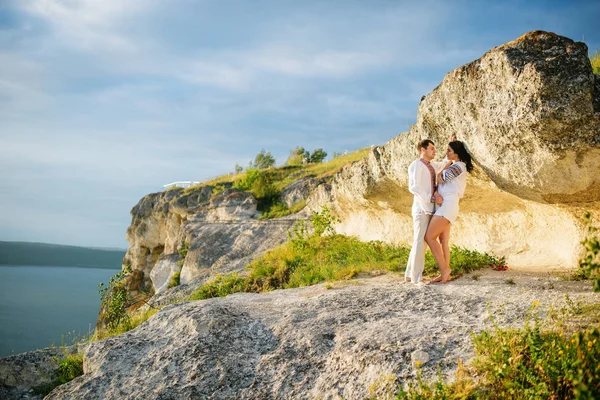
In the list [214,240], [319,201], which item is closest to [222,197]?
[214,240]

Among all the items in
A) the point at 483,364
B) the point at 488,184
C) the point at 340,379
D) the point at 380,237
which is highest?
the point at 488,184

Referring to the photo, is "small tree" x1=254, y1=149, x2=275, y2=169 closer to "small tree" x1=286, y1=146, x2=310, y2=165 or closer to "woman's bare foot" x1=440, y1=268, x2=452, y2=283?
"small tree" x1=286, y1=146, x2=310, y2=165

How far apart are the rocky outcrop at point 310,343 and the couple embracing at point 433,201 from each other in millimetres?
518

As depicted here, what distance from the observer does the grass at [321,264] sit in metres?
9.32

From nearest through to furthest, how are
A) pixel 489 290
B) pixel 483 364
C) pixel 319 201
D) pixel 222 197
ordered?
pixel 483 364
pixel 489 290
pixel 319 201
pixel 222 197

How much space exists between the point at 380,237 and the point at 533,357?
10199 mm

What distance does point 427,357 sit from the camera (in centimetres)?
469

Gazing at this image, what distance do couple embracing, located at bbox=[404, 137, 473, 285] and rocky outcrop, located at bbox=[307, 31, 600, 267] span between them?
2.44 feet

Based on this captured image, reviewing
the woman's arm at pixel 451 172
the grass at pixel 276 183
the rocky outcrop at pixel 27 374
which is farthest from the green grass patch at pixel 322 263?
the grass at pixel 276 183

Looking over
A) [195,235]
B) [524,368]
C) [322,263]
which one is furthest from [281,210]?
[524,368]

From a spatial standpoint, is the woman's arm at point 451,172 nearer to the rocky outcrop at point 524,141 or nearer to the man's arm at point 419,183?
the man's arm at point 419,183

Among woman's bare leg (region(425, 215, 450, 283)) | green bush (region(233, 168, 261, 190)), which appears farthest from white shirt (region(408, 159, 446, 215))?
green bush (region(233, 168, 261, 190))

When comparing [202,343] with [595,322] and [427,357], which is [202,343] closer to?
[427,357]

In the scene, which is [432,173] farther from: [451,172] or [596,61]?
[596,61]
